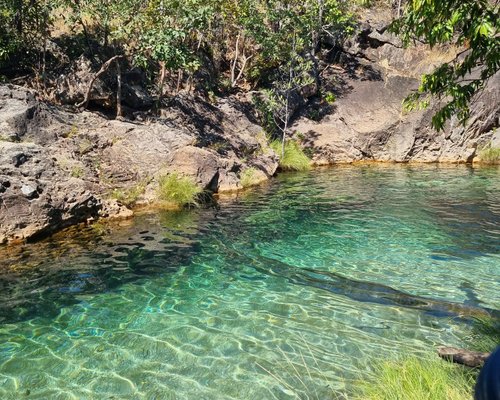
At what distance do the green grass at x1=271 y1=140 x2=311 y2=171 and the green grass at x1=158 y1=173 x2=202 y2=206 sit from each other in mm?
8504

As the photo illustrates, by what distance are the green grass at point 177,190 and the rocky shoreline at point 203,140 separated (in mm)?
497

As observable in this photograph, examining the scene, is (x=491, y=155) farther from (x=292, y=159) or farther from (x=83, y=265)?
(x=83, y=265)

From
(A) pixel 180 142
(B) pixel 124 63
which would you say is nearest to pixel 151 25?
(B) pixel 124 63

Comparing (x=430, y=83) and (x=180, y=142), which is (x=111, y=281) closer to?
(x=430, y=83)

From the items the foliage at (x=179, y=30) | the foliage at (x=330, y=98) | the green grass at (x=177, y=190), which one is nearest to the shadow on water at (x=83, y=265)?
the green grass at (x=177, y=190)

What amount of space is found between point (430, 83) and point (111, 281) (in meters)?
5.95

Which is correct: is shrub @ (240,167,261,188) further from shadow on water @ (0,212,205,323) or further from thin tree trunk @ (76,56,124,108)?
thin tree trunk @ (76,56,124,108)

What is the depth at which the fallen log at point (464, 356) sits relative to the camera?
3.99m

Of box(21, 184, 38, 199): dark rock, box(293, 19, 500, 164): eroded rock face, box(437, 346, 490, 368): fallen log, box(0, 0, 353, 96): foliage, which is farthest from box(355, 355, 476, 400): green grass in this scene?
box(293, 19, 500, 164): eroded rock face

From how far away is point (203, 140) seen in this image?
59.7 ft

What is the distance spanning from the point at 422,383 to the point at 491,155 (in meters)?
22.7

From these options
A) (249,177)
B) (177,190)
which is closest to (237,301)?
(177,190)

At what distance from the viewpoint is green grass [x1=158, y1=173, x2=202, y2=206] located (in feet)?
42.4

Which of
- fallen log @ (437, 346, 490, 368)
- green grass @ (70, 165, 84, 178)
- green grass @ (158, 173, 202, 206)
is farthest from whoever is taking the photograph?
green grass @ (158, 173, 202, 206)
